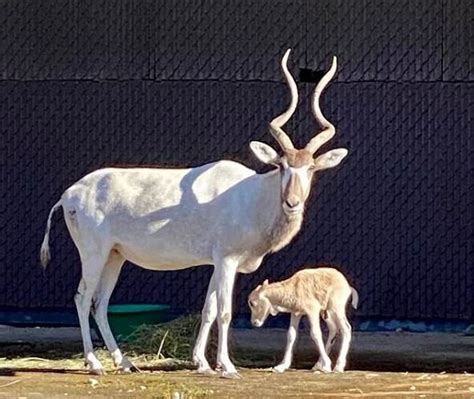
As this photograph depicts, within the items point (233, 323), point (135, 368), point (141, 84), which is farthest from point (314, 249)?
point (135, 368)

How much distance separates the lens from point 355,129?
14.7 m

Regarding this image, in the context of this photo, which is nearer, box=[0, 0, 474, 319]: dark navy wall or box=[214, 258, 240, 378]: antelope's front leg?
box=[214, 258, 240, 378]: antelope's front leg

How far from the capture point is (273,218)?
10.7 metres

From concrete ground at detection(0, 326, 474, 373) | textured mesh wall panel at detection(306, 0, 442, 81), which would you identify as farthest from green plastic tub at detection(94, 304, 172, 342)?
textured mesh wall panel at detection(306, 0, 442, 81)

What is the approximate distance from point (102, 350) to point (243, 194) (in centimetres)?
240

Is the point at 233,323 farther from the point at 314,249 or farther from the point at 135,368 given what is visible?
the point at 135,368

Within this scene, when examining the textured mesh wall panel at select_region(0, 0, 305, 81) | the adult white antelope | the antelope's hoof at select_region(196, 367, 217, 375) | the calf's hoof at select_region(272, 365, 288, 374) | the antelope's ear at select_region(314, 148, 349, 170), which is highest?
the textured mesh wall panel at select_region(0, 0, 305, 81)

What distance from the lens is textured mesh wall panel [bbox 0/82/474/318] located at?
14633 mm

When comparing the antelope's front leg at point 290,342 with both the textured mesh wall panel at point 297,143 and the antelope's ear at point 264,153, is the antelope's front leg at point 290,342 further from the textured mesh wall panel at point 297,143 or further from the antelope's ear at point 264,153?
the textured mesh wall panel at point 297,143

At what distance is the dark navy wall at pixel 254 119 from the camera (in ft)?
48.0

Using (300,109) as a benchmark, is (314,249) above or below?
below

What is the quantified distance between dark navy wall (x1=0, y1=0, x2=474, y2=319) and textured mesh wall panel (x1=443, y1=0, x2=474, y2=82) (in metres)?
0.01

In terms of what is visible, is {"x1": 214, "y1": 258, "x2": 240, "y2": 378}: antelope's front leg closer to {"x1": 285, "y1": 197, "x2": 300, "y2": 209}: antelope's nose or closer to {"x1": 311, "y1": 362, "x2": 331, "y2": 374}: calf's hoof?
{"x1": 311, "y1": 362, "x2": 331, "y2": 374}: calf's hoof

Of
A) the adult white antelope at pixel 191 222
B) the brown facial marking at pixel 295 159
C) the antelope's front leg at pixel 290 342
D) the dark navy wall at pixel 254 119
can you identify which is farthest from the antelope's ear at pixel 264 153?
the dark navy wall at pixel 254 119
